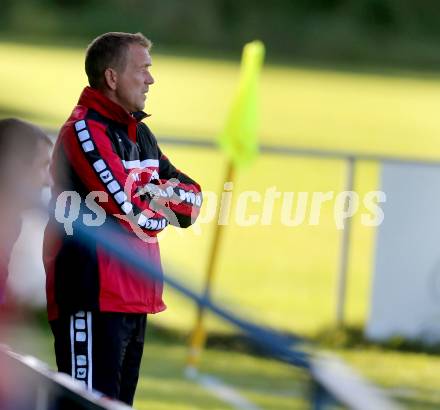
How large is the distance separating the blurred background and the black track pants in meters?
0.15

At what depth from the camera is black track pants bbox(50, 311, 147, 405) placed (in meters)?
4.62

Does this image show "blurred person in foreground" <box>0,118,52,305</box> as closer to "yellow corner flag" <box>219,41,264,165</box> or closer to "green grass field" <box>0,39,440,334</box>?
"green grass field" <box>0,39,440,334</box>

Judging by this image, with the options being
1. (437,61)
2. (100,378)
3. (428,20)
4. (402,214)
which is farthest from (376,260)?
(428,20)

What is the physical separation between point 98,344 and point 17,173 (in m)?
0.57

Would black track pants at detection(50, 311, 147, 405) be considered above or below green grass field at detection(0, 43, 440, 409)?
below

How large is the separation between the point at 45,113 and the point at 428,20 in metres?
28.4

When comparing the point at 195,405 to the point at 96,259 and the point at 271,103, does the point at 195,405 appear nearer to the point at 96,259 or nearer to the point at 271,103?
the point at 96,259

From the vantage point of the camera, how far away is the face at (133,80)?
460 centimetres

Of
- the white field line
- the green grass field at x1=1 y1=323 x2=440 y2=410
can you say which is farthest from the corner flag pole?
the green grass field at x1=1 y1=323 x2=440 y2=410

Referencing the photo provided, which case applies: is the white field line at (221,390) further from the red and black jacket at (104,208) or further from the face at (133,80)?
the face at (133,80)

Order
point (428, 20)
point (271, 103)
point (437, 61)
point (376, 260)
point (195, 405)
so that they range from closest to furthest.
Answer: point (195, 405)
point (376, 260)
point (271, 103)
point (437, 61)
point (428, 20)

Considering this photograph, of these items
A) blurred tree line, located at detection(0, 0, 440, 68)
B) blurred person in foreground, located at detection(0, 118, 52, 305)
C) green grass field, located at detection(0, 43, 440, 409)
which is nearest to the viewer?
blurred person in foreground, located at detection(0, 118, 52, 305)

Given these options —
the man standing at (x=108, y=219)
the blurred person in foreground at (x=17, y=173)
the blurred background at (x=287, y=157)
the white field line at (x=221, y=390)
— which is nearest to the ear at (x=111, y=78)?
the man standing at (x=108, y=219)

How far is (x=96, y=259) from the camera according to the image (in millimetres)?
4559
